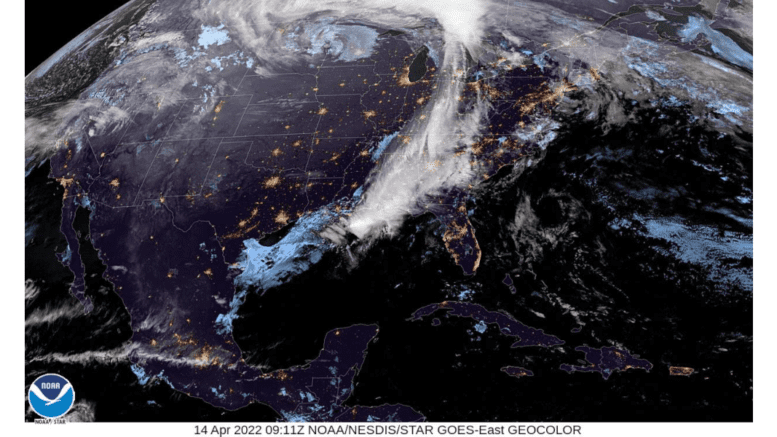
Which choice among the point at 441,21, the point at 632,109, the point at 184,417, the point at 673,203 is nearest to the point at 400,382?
the point at 184,417

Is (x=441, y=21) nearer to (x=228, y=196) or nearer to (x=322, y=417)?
(x=228, y=196)

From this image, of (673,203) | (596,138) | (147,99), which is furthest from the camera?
(147,99)

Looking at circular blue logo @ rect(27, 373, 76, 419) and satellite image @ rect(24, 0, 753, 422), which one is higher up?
satellite image @ rect(24, 0, 753, 422)

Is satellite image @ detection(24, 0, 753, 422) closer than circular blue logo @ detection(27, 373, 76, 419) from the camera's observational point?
Yes

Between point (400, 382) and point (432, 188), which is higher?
point (432, 188)
